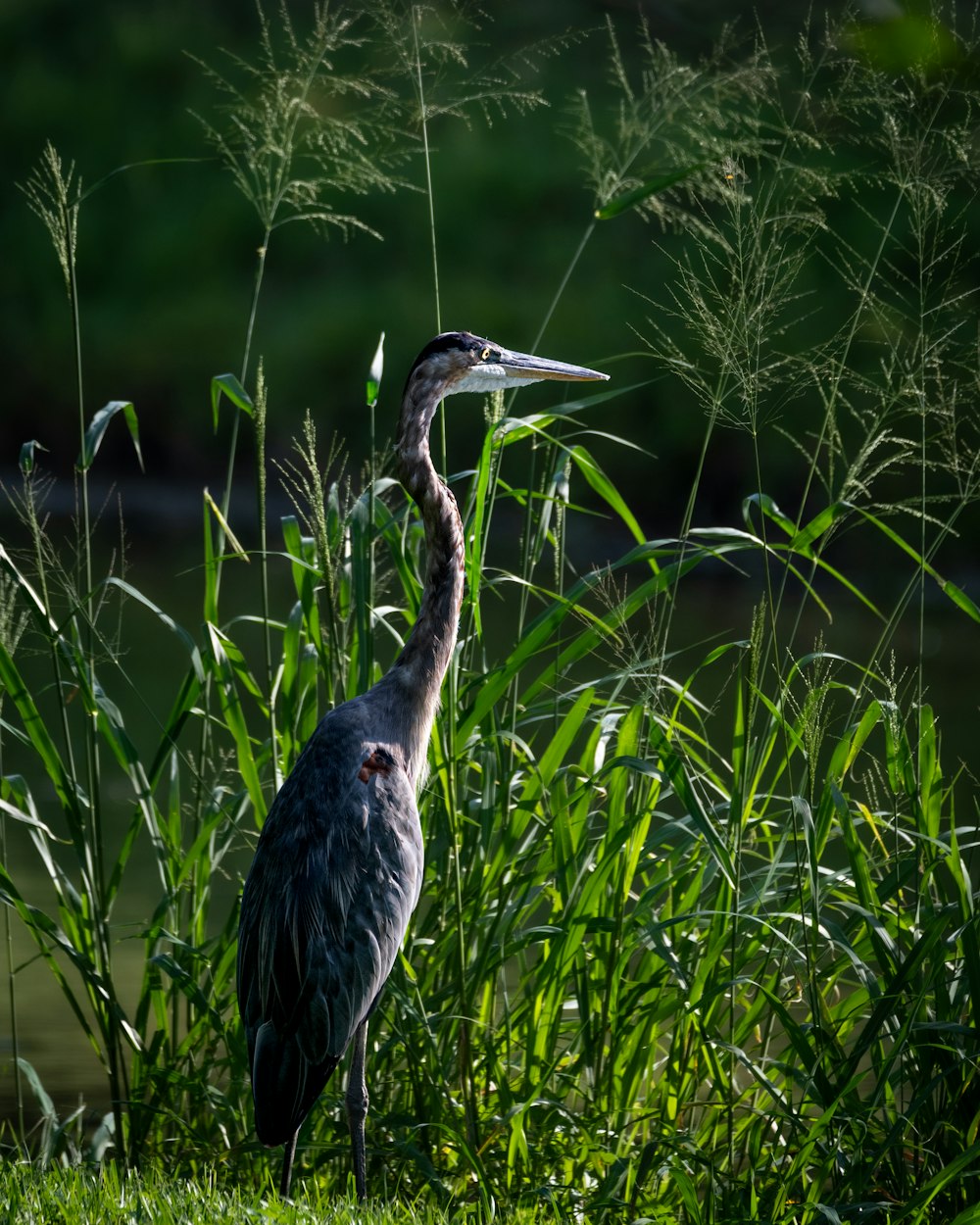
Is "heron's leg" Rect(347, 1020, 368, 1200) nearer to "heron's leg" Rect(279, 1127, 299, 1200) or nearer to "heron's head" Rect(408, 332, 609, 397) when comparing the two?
"heron's leg" Rect(279, 1127, 299, 1200)

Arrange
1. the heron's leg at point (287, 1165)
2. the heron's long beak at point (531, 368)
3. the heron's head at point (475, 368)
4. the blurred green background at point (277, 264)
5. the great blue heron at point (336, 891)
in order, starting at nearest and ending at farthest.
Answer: the heron's leg at point (287, 1165)
the great blue heron at point (336, 891)
the heron's head at point (475, 368)
the heron's long beak at point (531, 368)
the blurred green background at point (277, 264)

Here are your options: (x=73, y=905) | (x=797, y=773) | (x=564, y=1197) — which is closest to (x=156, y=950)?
(x=73, y=905)

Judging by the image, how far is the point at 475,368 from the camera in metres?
3.40

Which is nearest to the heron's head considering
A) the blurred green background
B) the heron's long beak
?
the heron's long beak

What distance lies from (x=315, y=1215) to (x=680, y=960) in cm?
82

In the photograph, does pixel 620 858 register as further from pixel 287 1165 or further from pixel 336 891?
pixel 287 1165

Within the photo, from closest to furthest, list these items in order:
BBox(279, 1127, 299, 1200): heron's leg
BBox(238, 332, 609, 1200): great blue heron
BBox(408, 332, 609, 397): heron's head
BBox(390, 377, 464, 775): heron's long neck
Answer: BBox(279, 1127, 299, 1200): heron's leg < BBox(238, 332, 609, 1200): great blue heron < BBox(390, 377, 464, 775): heron's long neck < BBox(408, 332, 609, 397): heron's head

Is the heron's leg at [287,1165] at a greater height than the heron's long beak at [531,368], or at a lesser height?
lesser

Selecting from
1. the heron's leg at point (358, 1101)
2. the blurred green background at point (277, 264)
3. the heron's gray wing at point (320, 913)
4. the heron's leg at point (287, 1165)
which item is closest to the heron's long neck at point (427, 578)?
the heron's gray wing at point (320, 913)

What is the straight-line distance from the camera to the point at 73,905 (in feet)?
11.0

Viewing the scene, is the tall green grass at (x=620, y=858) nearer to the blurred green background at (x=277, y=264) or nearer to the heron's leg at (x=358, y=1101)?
the heron's leg at (x=358, y=1101)

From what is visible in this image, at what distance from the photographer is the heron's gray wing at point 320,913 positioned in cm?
299

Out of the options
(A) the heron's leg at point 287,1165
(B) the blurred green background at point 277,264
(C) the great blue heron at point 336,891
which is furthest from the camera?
(B) the blurred green background at point 277,264

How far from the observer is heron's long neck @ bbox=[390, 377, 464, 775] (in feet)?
10.5
